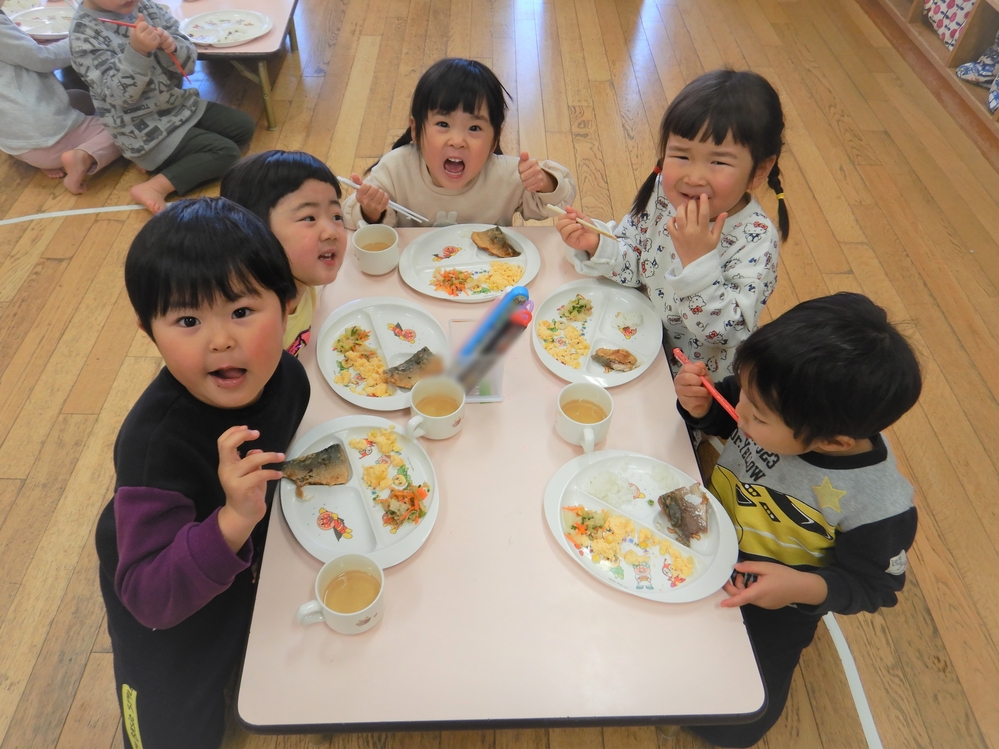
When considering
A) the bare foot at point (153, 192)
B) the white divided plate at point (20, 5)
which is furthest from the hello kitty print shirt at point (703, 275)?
the white divided plate at point (20, 5)

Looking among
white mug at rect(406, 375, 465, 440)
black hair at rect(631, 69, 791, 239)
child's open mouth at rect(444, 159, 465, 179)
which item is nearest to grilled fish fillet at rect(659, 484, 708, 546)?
white mug at rect(406, 375, 465, 440)

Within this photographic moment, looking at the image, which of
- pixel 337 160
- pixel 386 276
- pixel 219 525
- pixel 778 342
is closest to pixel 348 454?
pixel 219 525

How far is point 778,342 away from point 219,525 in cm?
91

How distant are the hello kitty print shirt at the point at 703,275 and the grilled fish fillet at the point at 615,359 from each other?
0.17 metres

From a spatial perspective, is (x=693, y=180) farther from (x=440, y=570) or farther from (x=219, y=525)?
(x=219, y=525)

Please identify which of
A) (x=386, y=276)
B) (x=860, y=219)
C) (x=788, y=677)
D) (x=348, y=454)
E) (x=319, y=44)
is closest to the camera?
(x=348, y=454)

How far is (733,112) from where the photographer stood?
1382 mm

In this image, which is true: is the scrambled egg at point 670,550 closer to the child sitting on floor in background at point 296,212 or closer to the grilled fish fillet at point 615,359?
the grilled fish fillet at point 615,359

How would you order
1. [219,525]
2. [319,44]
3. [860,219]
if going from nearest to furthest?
[219,525] < [860,219] < [319,44]

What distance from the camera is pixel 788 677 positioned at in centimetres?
142

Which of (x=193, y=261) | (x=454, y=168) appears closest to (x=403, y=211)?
(x=454, y=168)

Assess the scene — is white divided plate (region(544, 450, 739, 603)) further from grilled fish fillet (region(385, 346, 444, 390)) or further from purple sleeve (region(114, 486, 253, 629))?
purple sleeve (region(114, 486, 253, 629))

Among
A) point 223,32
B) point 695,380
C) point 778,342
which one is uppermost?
point 778,342

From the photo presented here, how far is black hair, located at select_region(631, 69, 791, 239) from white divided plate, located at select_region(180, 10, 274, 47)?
249 centimetres
